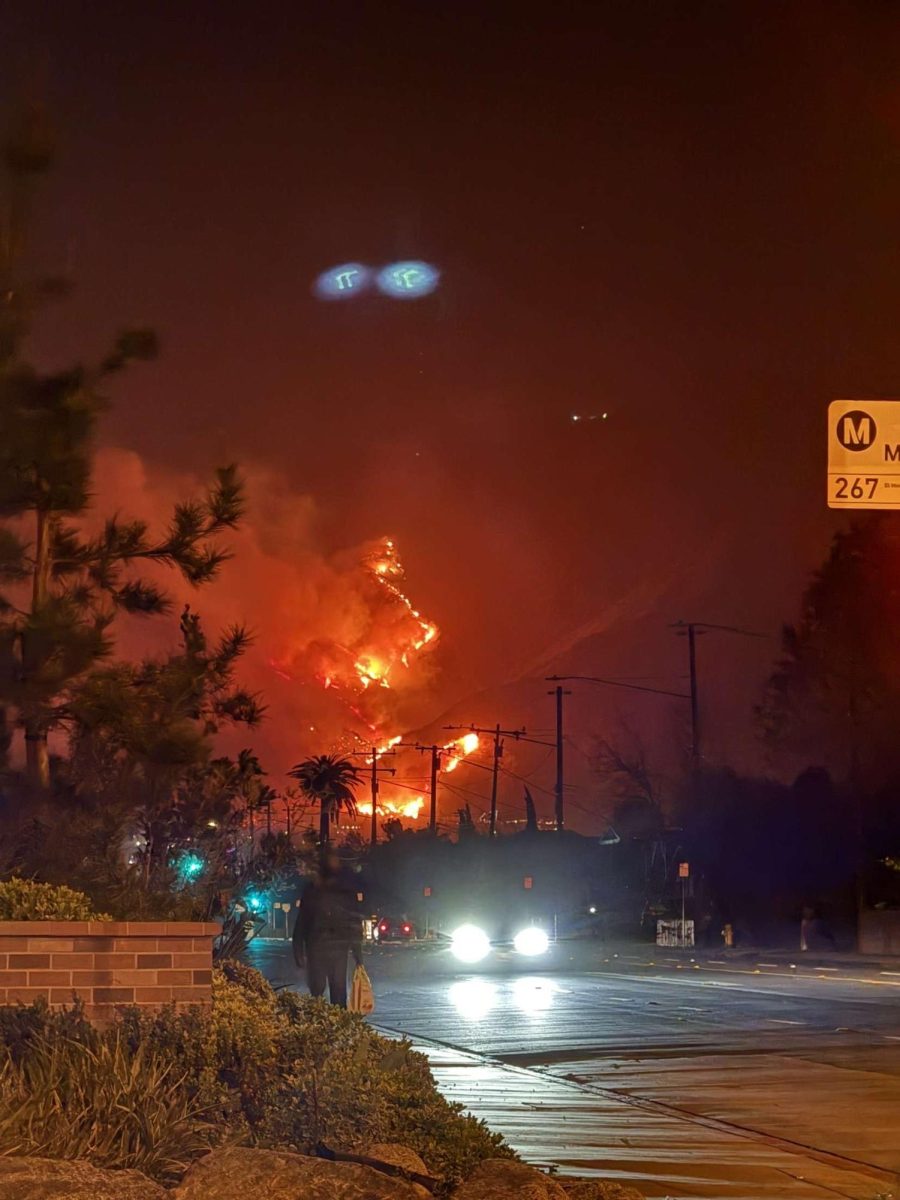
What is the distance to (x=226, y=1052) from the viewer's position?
29.7 feet

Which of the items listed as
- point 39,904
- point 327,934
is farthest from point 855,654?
point 39,904

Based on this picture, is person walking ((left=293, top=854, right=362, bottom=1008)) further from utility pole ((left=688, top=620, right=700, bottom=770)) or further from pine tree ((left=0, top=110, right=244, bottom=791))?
utility pole ((left=688, top=620, right=700, bottom=770))

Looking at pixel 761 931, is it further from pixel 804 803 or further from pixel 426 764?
pixel 426 764

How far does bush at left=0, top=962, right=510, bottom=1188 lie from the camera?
760 centimetres

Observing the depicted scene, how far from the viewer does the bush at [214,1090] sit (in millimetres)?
7602

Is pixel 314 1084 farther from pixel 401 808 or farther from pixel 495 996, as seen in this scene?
pixel 401 808

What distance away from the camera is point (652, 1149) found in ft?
34.8

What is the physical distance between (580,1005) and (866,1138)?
503 inches

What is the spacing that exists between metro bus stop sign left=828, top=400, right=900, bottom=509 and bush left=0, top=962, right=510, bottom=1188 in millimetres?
4285

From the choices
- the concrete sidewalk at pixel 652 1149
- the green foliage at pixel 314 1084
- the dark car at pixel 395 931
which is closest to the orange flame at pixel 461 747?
the dark car at pixel 395 931

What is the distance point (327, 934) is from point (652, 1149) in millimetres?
6619

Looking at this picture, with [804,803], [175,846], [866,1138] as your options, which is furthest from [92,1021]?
[804,803]

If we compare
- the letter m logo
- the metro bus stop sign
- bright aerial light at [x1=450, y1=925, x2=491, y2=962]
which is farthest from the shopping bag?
bright aerial light at [x1=450, y1=925, x2=491, y2=962]

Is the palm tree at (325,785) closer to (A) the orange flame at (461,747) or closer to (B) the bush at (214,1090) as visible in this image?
(B) the bush at (214,1090)
